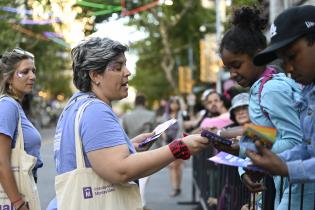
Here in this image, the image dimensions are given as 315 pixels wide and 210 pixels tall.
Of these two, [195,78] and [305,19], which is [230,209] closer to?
[305,19]

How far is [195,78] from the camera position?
160ft

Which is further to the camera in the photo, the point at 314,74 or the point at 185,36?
the point at 185,36

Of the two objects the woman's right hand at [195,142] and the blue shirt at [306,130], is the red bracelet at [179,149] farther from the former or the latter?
the blue shirt at [306,130]

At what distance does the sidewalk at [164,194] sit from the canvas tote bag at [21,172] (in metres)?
6.25

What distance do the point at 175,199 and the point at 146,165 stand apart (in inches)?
333

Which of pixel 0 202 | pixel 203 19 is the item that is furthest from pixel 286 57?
pixel 203 19

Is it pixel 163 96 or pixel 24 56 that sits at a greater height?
pixel 24 56

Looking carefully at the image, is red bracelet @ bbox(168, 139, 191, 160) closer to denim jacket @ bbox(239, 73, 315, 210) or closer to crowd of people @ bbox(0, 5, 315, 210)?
crowd of people @ bbox(0, 5, 315, 210)

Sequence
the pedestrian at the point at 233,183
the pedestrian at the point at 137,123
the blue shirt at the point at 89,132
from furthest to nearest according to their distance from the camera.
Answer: the pedestrian at the point at 137,123 < the pedestrian at the point at 233,183 < the blue shirt at the point at 89,132

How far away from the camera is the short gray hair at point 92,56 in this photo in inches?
122

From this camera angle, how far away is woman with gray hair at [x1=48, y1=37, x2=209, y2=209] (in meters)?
2.87

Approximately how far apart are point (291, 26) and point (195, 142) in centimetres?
69

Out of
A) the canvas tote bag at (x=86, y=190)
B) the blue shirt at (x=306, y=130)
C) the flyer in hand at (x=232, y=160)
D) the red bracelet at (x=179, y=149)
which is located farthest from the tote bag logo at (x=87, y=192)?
the blue shirt at (x=306, y=130)

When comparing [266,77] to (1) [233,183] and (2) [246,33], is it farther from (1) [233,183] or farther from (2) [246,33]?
(1) [233,183]
